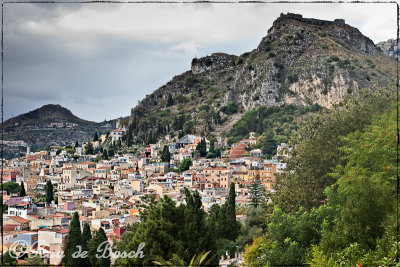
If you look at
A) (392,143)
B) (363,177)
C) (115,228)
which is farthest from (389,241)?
(115,228)

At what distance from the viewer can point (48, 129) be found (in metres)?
61.4

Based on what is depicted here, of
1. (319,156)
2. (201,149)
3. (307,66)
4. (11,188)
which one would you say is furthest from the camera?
(307,66)

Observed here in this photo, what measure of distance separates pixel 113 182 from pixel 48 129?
3203 centimetres

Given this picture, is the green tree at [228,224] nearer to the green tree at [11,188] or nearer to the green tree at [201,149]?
the green tree at [11,188]

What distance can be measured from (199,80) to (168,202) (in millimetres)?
60128

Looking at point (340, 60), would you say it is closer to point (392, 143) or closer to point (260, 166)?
point (260, 166)

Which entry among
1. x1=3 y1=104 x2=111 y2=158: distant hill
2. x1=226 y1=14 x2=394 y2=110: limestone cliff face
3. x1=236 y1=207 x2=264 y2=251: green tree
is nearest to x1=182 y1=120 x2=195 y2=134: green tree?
x1=226 y1=14 x2=394 y2=110: limestone cliff face

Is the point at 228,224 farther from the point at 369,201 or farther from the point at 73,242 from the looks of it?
the point at 369,201

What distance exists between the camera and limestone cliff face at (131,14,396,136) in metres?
46.2

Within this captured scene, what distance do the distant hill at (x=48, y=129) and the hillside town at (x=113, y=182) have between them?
300 cm

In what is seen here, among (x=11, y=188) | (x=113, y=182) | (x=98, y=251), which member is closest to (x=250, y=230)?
(x=98, y=251)

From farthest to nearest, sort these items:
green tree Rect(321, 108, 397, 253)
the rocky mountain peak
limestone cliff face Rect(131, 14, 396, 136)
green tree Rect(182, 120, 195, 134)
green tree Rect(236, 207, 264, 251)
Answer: the rocky mountain peak, green tree Rect(182, 120, 195, 134), limestone cliff face Rect(131, 14, 396, 136), green tree Rect(236, 207, 264, 251), green tree Rect(321, 108, 397, 253)

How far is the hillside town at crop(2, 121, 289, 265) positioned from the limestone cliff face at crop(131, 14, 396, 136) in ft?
34.0

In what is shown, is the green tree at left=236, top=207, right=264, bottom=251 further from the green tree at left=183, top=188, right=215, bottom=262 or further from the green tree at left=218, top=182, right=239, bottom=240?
the green tree at left=183, top=188, right=215, bottom=262
